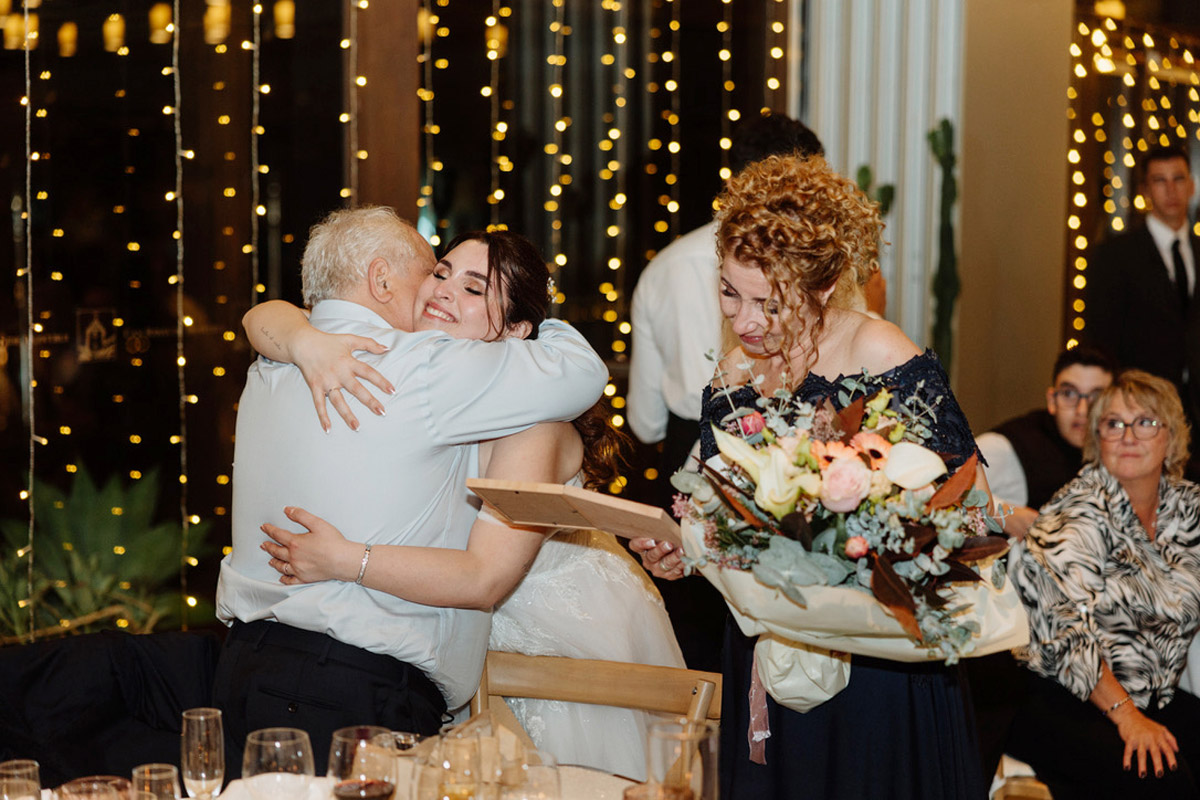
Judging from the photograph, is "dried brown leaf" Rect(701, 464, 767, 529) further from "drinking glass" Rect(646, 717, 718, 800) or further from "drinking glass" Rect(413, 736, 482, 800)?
"drinking glass" Rect(413, 736, 482, 800)

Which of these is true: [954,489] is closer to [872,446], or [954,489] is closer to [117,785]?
[872,446]

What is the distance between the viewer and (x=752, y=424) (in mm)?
1784

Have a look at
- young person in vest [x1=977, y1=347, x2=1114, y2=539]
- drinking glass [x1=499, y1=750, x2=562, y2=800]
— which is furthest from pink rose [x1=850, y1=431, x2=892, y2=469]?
young person in vest [x1=977, y1=347, x2=1114, y2=539]

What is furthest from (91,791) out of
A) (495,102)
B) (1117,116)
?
(1117,116)

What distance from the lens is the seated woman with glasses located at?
3074 millimetres

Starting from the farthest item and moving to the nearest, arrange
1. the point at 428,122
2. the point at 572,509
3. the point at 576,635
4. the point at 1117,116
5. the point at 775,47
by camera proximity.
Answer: the point at 1117,116 → the point at 775,47 → the point at 428,122 → the point at 576,635 → the point at 572,509

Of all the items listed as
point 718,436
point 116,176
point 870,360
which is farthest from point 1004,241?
point 718,436

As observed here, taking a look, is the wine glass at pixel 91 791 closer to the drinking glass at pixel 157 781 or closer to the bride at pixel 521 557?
the drinking glass at pixel 157 781

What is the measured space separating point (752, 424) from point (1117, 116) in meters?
6.42

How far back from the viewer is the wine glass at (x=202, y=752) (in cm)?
165

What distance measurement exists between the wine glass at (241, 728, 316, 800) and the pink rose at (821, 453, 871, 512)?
720 mm

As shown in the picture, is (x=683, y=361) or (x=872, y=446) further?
(x=683, y=361)

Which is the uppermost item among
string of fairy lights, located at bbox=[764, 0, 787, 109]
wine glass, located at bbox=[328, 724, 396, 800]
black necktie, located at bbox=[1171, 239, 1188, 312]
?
string of fairy lights, located at bbox=[764, 0, 787, 109]

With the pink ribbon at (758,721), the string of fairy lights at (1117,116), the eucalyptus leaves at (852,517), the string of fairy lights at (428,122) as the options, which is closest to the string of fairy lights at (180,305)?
the string of fairy lights at (428,122)
